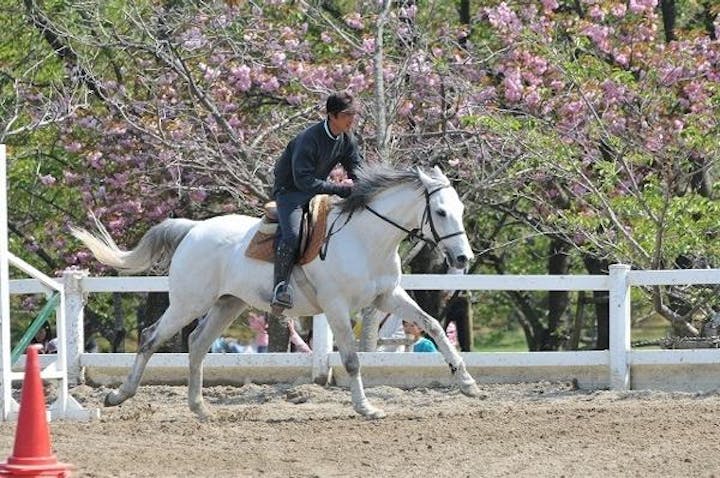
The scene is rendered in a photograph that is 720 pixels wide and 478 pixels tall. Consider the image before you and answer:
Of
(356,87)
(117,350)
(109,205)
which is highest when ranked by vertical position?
(356,87)

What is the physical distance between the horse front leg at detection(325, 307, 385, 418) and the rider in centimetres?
41

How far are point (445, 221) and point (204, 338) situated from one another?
2.56 metres

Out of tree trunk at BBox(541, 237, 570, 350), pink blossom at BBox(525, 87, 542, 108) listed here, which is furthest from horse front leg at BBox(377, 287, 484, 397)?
tree trunk at BBox(541, 237, 570, 350)

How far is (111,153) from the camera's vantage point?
19.9 metres

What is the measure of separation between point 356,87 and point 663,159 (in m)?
3.82

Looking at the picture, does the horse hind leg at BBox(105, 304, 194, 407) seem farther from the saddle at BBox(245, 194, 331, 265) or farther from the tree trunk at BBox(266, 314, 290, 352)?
the tree trunk at BBox(266, 314, 290, 352)

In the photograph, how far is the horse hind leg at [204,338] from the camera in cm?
1225

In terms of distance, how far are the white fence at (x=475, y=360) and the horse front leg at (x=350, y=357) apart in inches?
107

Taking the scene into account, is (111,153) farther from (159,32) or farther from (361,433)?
(361,433)

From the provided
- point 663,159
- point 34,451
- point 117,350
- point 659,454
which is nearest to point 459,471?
point 659,454

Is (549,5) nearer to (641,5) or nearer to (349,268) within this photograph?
(641,5)

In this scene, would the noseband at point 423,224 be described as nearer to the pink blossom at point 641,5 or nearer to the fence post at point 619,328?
the fence post at point 619,328

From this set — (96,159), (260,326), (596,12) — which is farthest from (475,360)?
(260,326)

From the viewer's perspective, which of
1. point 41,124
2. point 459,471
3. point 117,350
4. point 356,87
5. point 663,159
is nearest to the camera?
point 459,471
